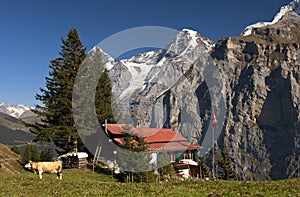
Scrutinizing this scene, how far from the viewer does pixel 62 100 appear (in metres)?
47.3

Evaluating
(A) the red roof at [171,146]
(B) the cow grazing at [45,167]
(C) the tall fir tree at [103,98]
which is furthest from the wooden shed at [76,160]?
(B) the cow grazing at [45,167]

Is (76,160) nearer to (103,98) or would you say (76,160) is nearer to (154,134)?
(103,98)

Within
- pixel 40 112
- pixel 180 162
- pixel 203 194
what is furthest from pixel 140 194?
pixel 180 162

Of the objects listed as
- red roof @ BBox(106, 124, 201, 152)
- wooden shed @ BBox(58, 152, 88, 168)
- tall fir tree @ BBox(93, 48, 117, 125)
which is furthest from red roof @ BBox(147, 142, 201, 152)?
wooden shed @ BBox(58, 152, 88, 168)

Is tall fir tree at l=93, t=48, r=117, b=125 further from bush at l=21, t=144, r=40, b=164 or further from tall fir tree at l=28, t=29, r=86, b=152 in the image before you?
bush at l=21, t=144, r=40, b=164

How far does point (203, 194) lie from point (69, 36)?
4147 cm

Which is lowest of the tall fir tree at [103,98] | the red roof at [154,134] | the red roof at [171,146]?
A: the red roof at [171,146]

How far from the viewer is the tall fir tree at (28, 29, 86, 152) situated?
1833 inches

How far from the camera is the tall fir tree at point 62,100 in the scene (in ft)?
153

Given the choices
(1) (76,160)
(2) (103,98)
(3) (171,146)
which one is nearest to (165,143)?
(3) (171,146)

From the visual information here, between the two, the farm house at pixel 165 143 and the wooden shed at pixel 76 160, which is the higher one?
the farm house at pixel 165 143

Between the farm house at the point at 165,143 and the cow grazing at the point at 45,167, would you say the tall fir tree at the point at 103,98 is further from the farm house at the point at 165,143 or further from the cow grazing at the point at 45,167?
the cow grazing at the point at 45,167

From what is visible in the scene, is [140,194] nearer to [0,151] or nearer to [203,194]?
[203,194]

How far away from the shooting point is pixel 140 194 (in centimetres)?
1788
